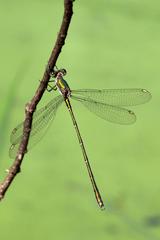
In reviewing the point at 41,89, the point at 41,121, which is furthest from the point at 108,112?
the point at 41,89

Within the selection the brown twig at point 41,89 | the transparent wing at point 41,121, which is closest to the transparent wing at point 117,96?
the transparent wing at point 41,121

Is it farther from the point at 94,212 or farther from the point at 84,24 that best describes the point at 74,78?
the point at 94,212

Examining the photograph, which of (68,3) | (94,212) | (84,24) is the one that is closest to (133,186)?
(94,212)

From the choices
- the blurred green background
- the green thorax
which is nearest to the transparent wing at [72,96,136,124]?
the blurred green background

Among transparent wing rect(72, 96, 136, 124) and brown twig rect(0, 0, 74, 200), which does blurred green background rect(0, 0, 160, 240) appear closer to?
transparent wing rect(72, 96, 136, 124)

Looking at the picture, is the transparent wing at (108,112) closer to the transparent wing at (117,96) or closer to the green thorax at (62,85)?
the transparent wing at (117,96)

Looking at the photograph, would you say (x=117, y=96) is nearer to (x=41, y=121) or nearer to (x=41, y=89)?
(x=41, y=121)

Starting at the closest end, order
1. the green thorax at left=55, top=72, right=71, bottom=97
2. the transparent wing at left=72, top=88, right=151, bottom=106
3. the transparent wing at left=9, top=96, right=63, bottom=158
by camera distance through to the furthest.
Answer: the green thorax at left=55, top=72, right=71, bottom=97 → the transparent wing at left=9, top=96, right=63, bottom=158 → the transparent wing at left=72, top=88, right=151, bottom=106
